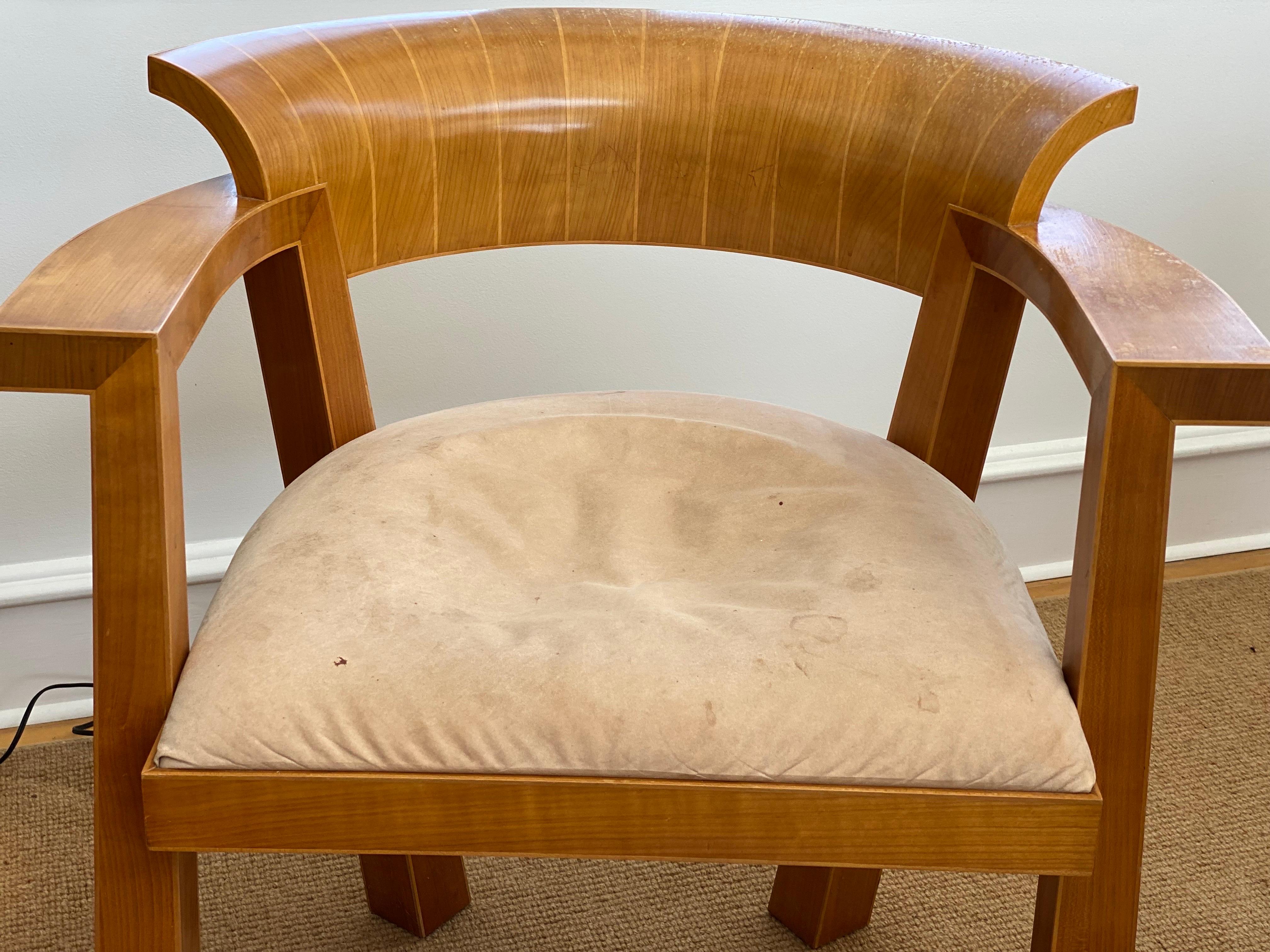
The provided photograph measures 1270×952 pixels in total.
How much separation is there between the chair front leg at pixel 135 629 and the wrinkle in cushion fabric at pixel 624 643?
28 mm

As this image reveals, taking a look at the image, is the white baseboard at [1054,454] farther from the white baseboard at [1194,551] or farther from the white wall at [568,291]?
the white baseboard at [1194,551]

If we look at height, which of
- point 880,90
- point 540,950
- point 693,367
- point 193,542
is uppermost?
point 880,90

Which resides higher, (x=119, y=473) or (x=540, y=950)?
(x=119, y=473)

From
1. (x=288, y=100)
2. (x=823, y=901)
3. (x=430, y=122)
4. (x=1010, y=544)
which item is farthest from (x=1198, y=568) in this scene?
(x=288, y=100)

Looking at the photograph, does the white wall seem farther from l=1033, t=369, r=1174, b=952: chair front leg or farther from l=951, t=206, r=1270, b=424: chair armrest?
l=1033, t=369, r=1174, b=952: chair front leg

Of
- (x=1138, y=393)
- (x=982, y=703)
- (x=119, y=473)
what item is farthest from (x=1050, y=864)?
(x=119, y=473)

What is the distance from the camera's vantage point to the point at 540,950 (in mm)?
1041

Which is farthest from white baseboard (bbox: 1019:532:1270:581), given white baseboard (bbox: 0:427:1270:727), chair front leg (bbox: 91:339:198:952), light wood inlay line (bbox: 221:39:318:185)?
chair front leg (bbox: 91:339:198:952)

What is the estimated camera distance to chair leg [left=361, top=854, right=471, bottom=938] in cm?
101

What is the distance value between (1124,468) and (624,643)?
0.85 feet

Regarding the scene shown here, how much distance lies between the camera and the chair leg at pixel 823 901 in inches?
39.5

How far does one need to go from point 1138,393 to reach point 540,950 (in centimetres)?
73

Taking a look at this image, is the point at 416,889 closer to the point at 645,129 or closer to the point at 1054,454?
the point at 645,129

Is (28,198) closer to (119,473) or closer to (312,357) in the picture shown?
(312,357)
